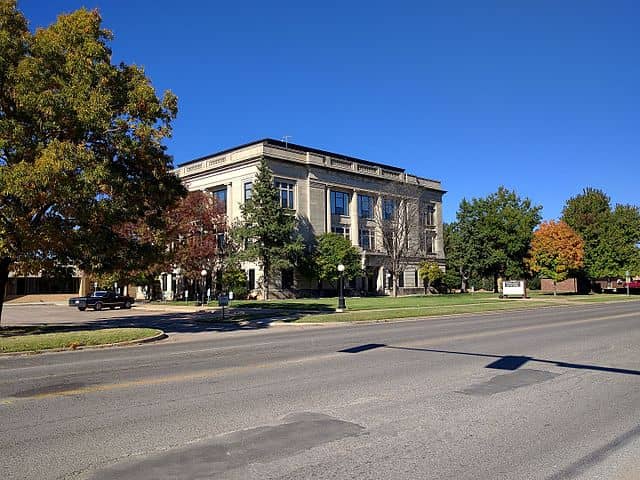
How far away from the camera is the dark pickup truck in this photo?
1700 inches

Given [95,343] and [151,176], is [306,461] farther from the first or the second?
[151,176]

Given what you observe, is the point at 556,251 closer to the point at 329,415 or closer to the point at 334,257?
the point at 334,257

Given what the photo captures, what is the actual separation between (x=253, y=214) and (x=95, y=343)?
36204 mm

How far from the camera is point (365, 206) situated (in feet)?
222

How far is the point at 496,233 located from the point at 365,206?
667 inches

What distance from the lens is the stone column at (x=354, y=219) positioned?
65438mm

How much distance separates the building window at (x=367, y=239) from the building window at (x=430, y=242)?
10884 mm

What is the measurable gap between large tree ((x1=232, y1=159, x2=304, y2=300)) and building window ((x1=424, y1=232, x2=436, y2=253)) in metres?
26.5

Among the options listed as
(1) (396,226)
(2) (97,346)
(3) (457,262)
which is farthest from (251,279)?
(2) (97,346)

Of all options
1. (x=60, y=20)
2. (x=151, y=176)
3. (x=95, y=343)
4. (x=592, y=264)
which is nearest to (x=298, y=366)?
(x=95, y=343)

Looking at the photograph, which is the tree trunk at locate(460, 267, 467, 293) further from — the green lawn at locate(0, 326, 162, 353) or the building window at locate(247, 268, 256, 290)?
the green lawn at locate(0, 326, 162, 353)

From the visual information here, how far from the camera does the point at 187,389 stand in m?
9.43

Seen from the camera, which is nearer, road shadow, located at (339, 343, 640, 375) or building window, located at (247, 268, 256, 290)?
road shadow, located at (339, 343, 640, 375)

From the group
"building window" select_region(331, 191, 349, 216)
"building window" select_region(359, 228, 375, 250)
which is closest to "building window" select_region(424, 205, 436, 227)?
"building window" select_region(359, 228, 375, 250)
